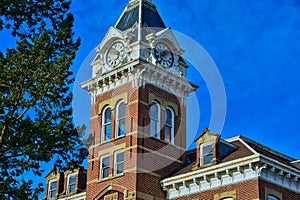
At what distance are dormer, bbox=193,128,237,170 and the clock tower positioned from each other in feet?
9.60

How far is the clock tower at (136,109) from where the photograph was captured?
3466 centimetres

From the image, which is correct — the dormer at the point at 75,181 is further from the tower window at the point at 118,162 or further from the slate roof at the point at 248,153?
the slate roof at the point at 248,153

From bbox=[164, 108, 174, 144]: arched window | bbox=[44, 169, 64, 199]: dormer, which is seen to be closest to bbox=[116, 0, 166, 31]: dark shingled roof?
bbox=[164, 108, 174, 144]: arched window

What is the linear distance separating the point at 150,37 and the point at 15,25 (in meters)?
14.0

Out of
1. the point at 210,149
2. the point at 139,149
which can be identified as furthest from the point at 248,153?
the point at 139,149

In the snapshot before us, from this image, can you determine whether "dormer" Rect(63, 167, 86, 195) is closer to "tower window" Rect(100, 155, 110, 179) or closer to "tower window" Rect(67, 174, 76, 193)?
"tower window" Rect(67, 174, 76, 193)

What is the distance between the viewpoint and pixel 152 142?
1398 inches

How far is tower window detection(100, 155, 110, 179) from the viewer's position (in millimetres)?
36188

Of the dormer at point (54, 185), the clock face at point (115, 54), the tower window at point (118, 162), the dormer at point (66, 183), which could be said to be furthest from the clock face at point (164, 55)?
the dormer at point (54, 185)

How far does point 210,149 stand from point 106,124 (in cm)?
757

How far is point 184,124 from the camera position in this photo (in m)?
38.1

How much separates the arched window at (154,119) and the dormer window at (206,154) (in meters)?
3.70

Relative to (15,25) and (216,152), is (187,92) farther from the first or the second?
(15,25)

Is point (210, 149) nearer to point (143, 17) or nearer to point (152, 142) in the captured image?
point (152, 142)
